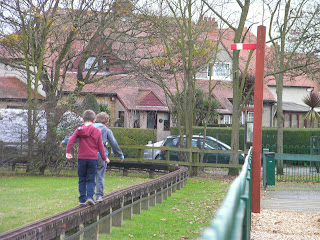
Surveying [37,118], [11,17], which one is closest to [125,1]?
[11,17]

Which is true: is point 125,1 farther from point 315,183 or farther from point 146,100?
point 146,100

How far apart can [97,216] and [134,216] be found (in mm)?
2512

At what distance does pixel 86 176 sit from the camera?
798 cm

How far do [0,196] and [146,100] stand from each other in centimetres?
2799

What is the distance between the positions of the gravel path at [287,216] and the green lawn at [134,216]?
1.02 meters

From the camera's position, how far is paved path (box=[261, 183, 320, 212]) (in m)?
12.7

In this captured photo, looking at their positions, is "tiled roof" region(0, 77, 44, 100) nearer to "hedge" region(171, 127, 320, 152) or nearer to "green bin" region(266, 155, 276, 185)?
"hedge" region(171, 127, 320, 152)

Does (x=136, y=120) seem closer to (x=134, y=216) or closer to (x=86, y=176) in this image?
(x=134, y=216)

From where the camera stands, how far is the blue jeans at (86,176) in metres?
7.83

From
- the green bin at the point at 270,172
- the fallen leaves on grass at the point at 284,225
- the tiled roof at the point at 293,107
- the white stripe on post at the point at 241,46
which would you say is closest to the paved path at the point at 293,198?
the green bin at the point at 270,172

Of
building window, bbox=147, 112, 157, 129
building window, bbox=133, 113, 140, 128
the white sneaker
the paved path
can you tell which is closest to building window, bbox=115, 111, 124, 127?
building window, bbox=133, 113, 140, 128

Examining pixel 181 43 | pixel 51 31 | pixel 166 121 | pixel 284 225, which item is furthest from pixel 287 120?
pixel 284 225

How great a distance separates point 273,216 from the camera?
10938 mm

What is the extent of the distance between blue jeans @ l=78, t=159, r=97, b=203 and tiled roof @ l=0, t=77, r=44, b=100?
29690mm
